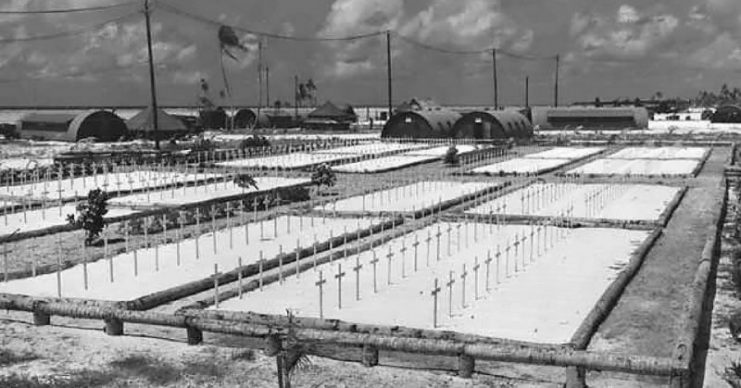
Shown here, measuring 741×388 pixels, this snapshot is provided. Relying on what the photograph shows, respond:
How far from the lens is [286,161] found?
119ft

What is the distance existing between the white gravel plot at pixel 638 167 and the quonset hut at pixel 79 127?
31.2m

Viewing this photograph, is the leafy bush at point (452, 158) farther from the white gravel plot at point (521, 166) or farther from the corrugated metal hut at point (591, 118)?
the corrugated metal hut at point (591, 118)

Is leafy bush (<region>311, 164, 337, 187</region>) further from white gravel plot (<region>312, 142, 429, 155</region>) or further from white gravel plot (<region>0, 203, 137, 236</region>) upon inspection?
white gravel plot (<region>312, 142, 429, 155</region>)

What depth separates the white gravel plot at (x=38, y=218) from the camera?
18.5m

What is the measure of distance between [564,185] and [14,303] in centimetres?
1847

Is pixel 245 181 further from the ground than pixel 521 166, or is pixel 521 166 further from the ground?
pixel 245 181

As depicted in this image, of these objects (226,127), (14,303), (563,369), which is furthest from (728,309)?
(226,127)

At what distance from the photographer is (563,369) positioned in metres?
8.77

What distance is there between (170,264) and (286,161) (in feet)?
72.0

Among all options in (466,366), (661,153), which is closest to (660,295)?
(466,366)

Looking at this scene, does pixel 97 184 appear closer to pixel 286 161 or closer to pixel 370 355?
pixel 286 161

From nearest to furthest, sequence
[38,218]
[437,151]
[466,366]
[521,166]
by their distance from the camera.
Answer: [466,366]
[38,218]
[521,166]
[437,151]

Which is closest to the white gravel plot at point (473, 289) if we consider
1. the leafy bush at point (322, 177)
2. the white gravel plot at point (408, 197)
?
the white gravel plot at point (408, 197)

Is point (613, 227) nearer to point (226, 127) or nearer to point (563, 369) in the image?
point (563, 369)
